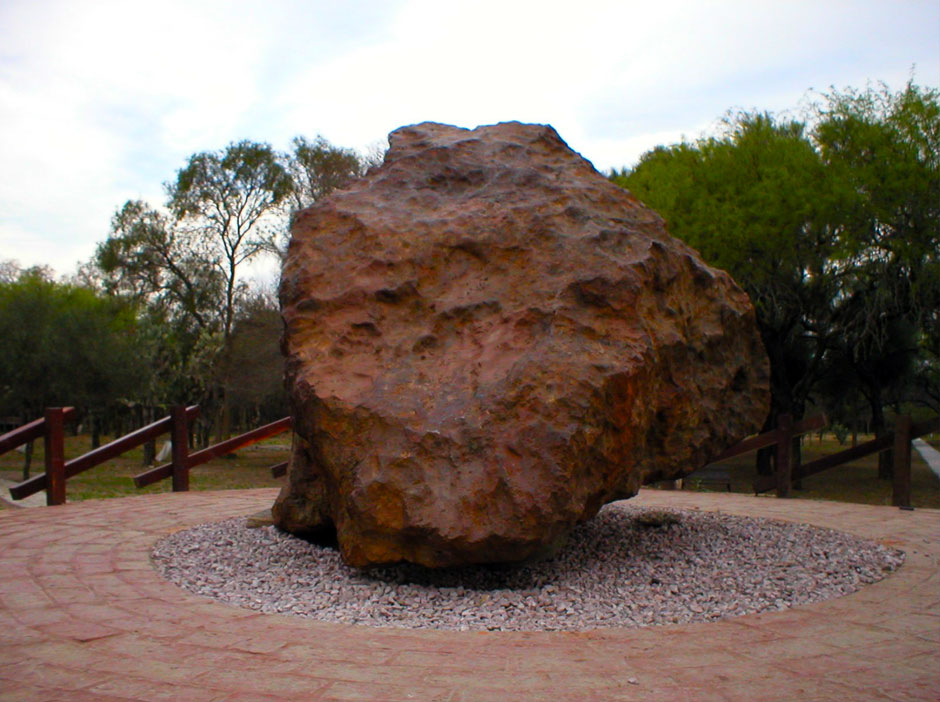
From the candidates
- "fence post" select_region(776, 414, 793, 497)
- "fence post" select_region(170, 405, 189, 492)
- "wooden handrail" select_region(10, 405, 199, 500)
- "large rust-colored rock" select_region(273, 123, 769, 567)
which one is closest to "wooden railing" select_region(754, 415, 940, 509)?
"fence post" select_region(776, 414, 793, 497)

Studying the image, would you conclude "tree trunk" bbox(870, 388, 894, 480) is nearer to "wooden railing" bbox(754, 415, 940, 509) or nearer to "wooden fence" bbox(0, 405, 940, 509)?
"wooden fence" bbox(0, 405, 940, 509)

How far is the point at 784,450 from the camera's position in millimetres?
9281

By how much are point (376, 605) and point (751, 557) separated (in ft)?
8.79

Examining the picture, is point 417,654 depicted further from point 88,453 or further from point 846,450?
point 846,450

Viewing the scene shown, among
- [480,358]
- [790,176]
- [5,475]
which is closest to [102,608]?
[480,358]

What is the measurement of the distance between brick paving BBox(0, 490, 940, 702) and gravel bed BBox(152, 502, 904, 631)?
0.68ft

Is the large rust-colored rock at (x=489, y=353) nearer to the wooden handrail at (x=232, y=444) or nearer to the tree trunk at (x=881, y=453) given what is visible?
the wooden handrail at (x=232, y=444)

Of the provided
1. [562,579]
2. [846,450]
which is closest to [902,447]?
[846,450]

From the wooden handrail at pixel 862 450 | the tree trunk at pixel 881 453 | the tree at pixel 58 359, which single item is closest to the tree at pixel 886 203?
the tree trunk at pixel 881 453

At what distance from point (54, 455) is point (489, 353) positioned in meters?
5.39

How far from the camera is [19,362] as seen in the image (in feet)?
72.8

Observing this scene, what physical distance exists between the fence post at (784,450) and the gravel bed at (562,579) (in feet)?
9.80

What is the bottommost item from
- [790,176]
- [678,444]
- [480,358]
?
[678,444]

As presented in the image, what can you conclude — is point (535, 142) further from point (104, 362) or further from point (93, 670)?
point (104, 362)
